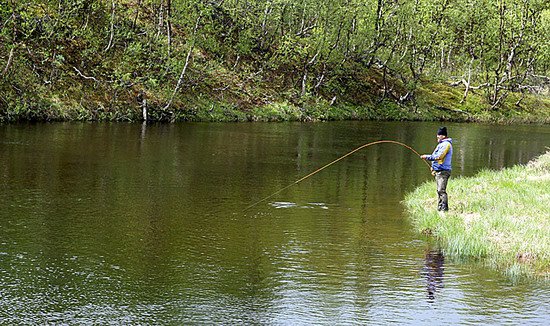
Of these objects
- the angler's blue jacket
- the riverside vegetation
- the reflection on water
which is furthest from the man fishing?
the riverside vegetation

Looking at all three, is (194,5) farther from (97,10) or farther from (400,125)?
(400,125)

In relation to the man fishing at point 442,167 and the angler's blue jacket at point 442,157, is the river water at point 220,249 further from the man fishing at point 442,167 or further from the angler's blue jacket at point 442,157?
the angler's blue jacket at point 442,157

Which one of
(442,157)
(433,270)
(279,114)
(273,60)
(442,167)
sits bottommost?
(433,270)

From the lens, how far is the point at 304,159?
3083 cm

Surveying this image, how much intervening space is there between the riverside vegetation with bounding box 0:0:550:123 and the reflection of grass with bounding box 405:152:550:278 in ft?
89.6

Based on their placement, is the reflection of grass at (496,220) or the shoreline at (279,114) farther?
the shoreline at (279,114)

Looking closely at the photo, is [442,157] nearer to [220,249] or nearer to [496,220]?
[496,220]

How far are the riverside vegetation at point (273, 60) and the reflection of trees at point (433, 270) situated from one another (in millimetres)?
30497

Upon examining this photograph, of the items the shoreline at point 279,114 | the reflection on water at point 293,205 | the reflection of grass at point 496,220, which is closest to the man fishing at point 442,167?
the reflection of grass at point 496,220

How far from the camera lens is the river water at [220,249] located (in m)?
10.5

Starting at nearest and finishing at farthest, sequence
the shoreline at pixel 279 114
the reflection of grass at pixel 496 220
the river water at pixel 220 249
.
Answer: the river water at pixel 220 249, the reflection of grass at pixel 496 220, the shoreline at pixel 279 114

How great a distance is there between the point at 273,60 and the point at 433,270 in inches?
1964

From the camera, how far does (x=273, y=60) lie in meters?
61.8

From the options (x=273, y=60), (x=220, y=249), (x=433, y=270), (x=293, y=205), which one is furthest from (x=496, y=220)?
(x=273, y=60)
